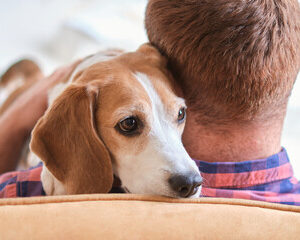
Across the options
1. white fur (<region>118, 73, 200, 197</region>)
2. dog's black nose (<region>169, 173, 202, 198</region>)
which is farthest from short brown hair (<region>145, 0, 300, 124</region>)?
dog's black nose (<region>169, 173, 202, 198</region>)

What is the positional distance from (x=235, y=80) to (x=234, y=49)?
89 millimetres

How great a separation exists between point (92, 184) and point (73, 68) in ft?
2.15

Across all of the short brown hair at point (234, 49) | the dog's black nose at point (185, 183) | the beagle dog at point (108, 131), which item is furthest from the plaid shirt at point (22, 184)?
the short brown hair at point (234, 49)

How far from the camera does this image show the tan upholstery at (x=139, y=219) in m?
0.77

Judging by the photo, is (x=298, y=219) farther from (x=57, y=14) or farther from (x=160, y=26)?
(x=57, y=14)

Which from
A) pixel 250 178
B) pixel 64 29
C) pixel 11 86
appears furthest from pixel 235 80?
pixel 64 29

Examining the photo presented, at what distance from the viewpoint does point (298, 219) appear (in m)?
0.84

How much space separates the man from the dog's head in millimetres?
102

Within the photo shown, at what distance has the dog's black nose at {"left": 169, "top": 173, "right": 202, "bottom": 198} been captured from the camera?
37.7 inches

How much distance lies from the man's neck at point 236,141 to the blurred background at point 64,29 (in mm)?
1089

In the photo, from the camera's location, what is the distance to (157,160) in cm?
104

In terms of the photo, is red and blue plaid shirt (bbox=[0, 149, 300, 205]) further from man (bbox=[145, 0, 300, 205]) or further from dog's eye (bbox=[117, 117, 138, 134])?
dog's eye (bbox=[117, 117, 138, 134])

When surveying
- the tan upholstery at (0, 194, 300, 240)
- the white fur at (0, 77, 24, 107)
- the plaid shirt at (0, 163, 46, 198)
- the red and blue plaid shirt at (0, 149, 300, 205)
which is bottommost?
the white fur at (0, 77, 24, 107)

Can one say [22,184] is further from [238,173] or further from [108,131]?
[238,173]
